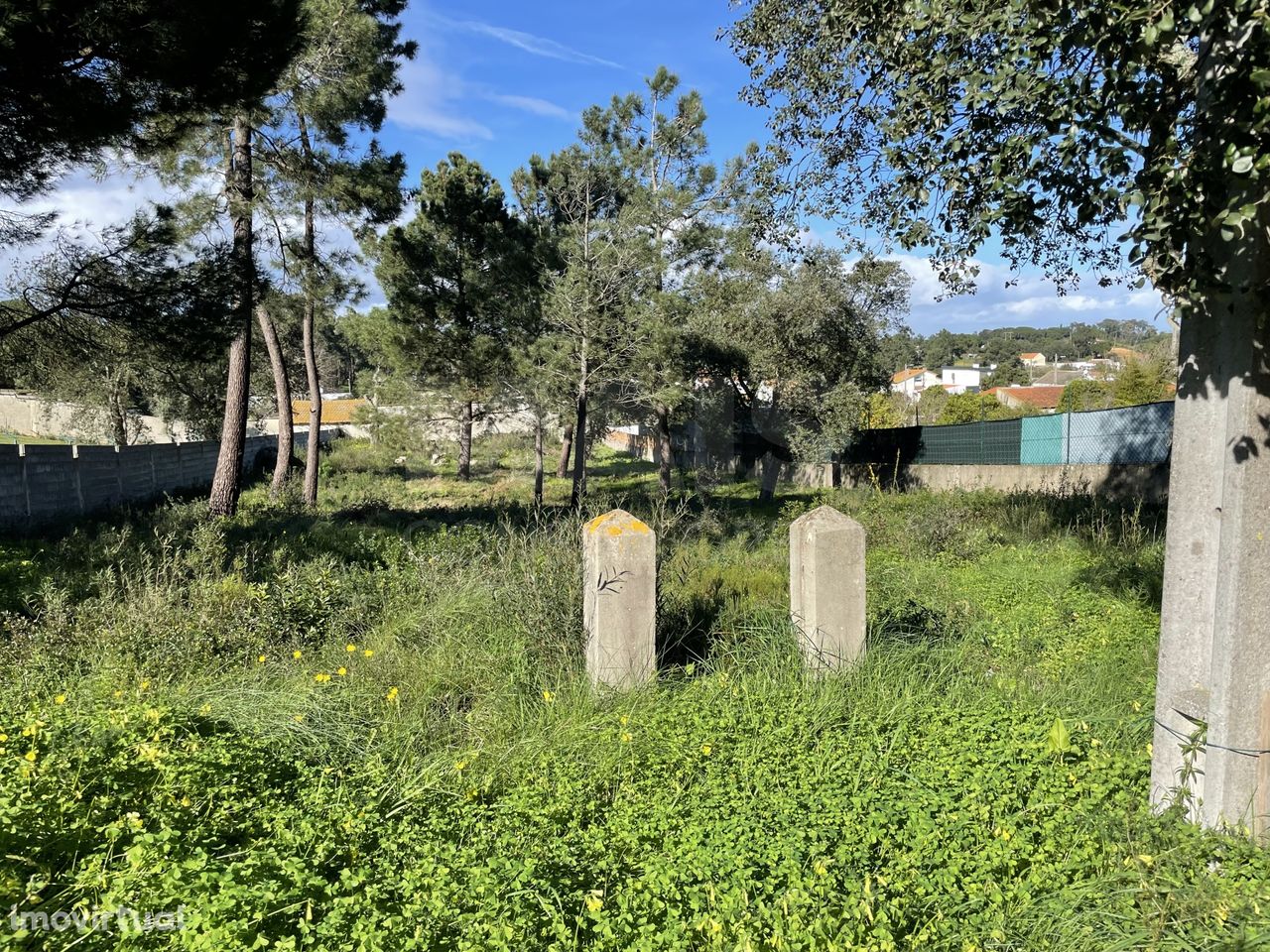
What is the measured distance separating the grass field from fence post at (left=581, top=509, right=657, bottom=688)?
20cm

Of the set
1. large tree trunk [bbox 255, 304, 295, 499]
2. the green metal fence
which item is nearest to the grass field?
the green metal fence

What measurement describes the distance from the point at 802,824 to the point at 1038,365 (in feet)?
383

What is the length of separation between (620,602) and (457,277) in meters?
21.4

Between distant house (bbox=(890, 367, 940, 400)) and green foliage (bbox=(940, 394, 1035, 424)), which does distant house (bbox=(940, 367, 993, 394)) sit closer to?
distant house (bbox=(890, 367, 940, 400))

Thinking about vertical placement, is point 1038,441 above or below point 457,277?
below

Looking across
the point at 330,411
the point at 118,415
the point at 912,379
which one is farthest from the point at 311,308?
the point at 912,379

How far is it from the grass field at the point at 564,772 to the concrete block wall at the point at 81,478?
798 cm

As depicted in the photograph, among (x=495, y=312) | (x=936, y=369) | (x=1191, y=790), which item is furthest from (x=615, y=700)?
(x=936, y=369)

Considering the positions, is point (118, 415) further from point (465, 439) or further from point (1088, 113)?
point (1088, 113)

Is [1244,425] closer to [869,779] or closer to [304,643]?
[869,779]

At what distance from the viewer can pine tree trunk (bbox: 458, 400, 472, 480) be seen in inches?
1115

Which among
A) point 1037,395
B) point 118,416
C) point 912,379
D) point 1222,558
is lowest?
point 1222,558

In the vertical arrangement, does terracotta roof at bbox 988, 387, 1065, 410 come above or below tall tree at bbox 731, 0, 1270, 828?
above

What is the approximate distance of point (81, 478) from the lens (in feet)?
49.3
